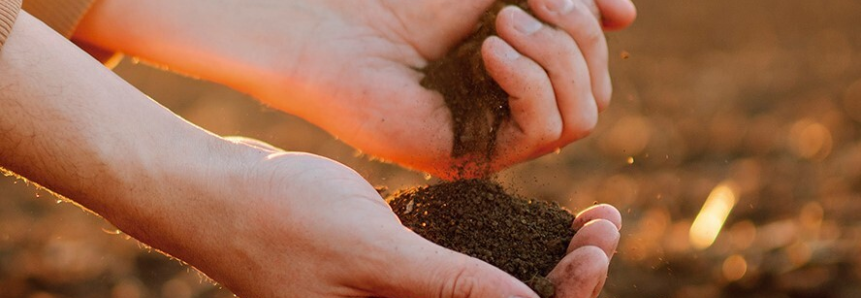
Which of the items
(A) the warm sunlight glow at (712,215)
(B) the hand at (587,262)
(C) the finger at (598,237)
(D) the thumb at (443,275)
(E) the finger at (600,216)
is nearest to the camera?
(D) the thumb at (443,275)

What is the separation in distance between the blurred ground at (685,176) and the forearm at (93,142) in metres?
0.86

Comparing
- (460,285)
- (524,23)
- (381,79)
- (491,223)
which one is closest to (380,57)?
(381,79)

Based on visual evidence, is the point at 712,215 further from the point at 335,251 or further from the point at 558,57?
the point at 335,251

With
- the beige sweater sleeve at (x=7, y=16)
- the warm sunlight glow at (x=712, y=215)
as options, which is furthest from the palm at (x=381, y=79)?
the warm sunlight glow at (x=712, y=215)

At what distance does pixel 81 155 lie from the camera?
6.27ft

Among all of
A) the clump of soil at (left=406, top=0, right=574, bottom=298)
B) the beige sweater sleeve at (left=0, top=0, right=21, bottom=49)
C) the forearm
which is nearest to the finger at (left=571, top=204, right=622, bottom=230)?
the clump of soil at (left=406, top=0, right=574, bottom=298)

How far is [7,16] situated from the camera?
1895 mm

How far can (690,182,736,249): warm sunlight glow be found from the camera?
3564 mm

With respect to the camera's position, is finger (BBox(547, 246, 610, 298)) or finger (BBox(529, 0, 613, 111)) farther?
finger (BBox(529, 0, 613, 111))

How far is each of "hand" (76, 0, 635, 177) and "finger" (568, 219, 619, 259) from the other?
1.51ft

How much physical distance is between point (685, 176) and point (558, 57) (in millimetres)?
1952

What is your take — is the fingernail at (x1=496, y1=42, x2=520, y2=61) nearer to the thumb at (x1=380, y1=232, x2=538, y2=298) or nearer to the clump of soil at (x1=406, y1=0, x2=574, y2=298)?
the clump of soil at (x1=406, y1=0, x2=574, y2=298)

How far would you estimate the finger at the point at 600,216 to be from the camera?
2.08 metres

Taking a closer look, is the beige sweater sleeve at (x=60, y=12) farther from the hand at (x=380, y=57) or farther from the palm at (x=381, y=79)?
the palm at (x=381, y=79)
